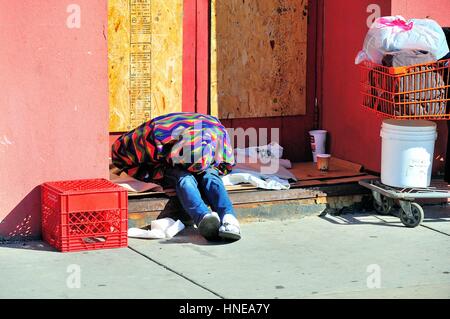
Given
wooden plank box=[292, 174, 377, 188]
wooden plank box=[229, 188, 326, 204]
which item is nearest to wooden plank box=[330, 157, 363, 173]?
wooden plank box=[292, 174, 377, 188]

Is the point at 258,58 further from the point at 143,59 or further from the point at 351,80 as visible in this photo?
the point at 143,59

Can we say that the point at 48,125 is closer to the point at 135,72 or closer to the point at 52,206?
the point at 52,206

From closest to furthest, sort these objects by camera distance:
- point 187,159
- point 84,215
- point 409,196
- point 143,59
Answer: point 84,215 → point 187,159 → point 409,196 → point 143,59

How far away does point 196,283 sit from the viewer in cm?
675

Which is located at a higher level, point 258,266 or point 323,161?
point 323,161

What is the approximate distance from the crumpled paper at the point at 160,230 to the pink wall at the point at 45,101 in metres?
0.58

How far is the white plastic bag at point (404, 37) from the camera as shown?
7.96 metres

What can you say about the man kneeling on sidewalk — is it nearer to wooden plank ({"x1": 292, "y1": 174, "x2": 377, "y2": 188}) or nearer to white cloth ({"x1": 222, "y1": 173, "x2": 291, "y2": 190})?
white cloth ({"x1": 222, "y1": 173, "x2": 291, "y2": 190})

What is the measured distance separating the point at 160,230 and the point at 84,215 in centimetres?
73

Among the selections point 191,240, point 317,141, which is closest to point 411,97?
point 317,141

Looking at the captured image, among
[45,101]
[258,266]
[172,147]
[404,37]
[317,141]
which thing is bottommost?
[258,266]

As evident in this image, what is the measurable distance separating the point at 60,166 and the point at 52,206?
1.42 feet

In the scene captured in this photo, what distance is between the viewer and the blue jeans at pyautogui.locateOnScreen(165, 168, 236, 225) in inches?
310

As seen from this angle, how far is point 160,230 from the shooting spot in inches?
312
